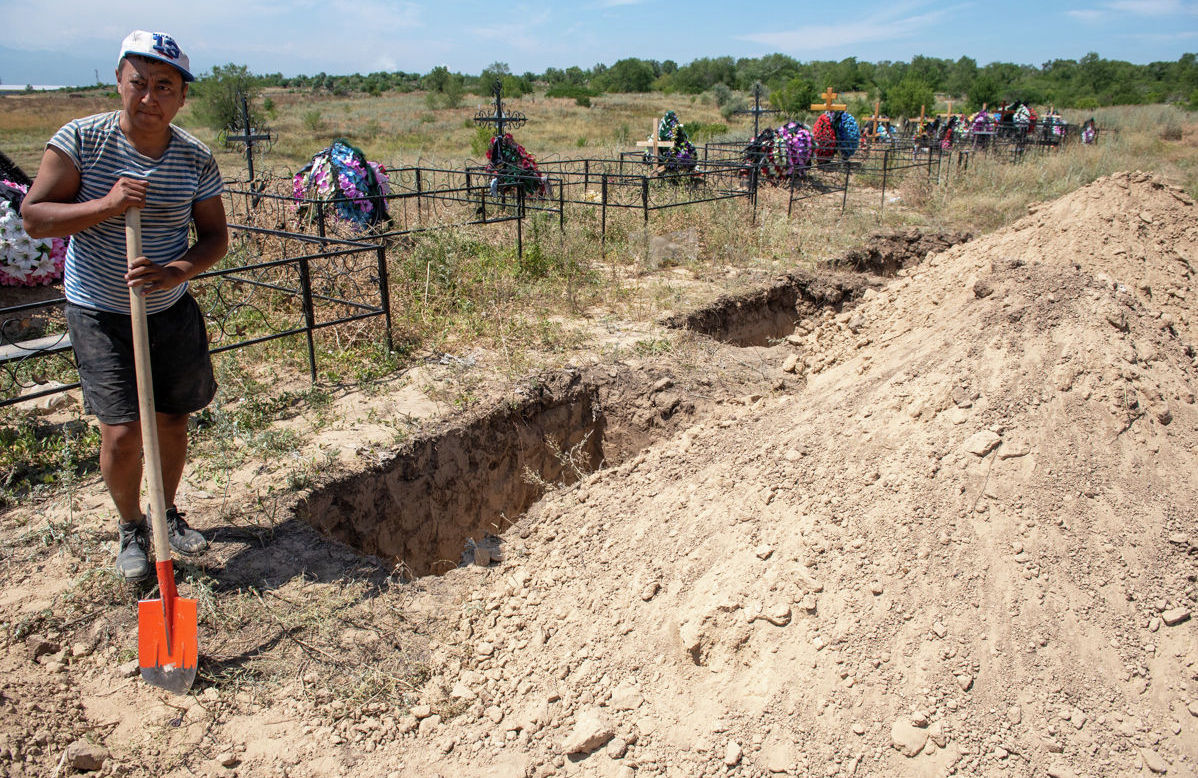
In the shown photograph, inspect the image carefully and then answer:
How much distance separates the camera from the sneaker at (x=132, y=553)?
3.10m

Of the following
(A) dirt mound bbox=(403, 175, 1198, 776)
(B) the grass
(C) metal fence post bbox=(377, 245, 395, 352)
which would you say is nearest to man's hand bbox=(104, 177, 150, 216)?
(B) the grass

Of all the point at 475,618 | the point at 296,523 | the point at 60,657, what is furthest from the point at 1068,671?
the point at 60,657

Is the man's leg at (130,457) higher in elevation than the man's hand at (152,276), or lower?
lower

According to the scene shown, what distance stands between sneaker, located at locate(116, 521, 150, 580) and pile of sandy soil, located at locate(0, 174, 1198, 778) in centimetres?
21

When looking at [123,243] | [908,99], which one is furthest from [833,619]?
[908,99]

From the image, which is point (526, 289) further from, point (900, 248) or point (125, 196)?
point (900, 248)

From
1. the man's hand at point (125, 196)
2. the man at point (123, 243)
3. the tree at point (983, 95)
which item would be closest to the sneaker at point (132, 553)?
the man at point (123, 243)

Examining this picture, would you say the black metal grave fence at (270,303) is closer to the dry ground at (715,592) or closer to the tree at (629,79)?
the dry ground at (715,592)

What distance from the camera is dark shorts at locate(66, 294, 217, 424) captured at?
9.69 ft

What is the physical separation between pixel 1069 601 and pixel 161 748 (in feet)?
10.6

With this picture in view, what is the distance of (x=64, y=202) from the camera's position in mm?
2771

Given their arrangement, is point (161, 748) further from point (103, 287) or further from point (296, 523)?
point (103, 287)

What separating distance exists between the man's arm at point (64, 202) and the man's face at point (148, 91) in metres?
0.27

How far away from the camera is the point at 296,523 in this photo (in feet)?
12.6
